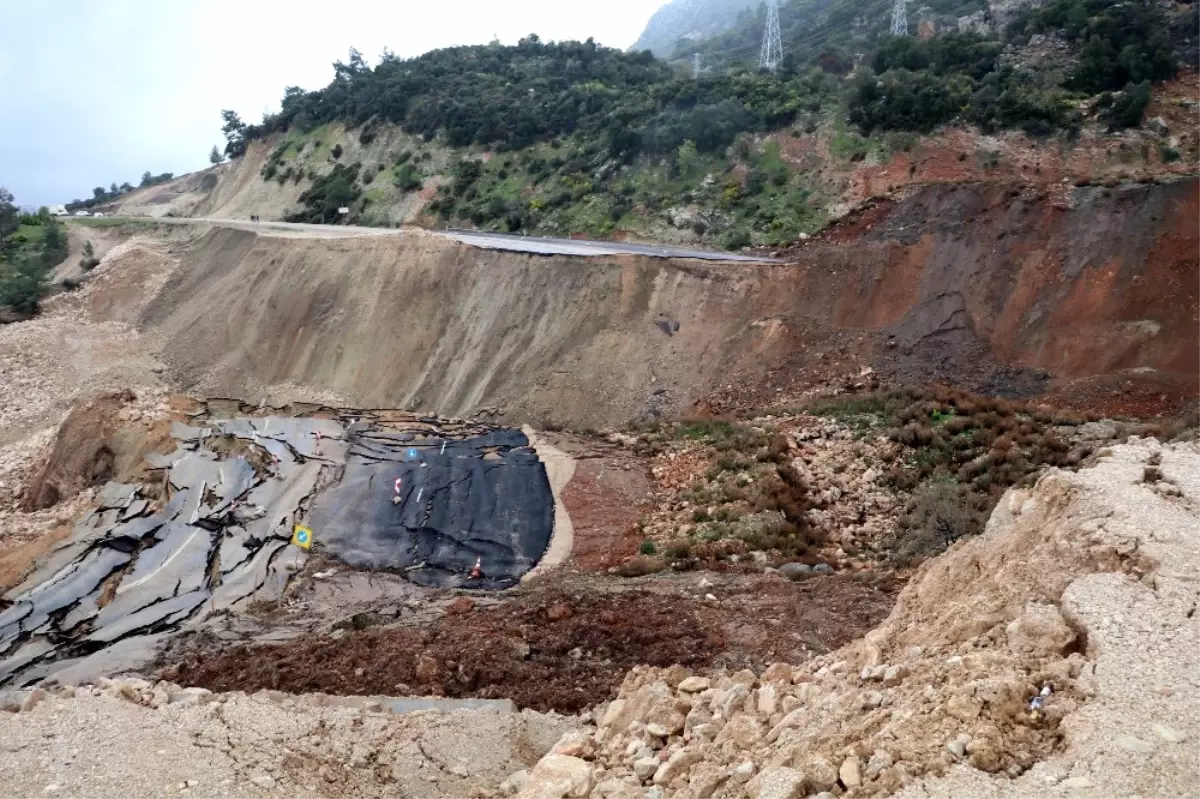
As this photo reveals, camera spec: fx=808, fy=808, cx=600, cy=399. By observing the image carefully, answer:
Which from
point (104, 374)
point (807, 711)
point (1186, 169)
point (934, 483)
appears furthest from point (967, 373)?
point (104, 374)

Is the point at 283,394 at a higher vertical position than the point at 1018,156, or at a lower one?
lower

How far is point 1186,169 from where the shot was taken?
24.3 m

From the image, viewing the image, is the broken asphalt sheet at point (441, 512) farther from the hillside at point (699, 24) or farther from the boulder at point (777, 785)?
the hillside at point (699, 24)

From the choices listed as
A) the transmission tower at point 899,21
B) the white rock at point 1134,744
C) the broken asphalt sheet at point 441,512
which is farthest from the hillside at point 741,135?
the white rock at point 1134,744

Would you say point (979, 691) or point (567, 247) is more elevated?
point (567, 247)

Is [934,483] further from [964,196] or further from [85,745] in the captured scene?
[85,745]

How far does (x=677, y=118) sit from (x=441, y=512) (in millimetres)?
25975

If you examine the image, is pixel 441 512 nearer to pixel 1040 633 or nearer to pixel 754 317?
pixel 754 317

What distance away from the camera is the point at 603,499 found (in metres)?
16.4

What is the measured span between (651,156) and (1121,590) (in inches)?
1280

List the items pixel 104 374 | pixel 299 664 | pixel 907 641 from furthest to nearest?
1. pixel 104 374
2. pixel 299 664
3. pixel 907 641

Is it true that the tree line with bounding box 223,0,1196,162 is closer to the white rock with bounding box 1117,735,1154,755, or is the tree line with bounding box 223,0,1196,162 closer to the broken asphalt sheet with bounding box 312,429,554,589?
the broken asphalt sheet with bounding box 312,429,554,589

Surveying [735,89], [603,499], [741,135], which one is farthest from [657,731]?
[735,89]

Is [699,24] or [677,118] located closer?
[677,118]
